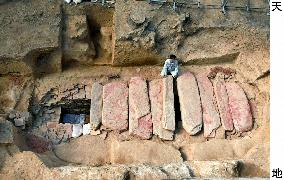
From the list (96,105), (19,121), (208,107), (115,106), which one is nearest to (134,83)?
(115,106)

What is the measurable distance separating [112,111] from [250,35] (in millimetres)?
2300

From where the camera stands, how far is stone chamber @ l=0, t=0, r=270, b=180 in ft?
18.9

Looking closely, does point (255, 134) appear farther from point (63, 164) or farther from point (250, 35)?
point (63, 164)

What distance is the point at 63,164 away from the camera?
5.57m

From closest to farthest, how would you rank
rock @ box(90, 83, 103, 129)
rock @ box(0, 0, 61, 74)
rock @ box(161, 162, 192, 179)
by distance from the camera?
rock @ box(161, 162, 192, 179), rock @ box(90, 83, 103, 129), rock @ box(0, 0, 61, 74)

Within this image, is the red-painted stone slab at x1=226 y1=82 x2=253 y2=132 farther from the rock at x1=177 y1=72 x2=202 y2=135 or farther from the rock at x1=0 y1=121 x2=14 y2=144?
the rock at x1=0 y1=121 x2=14 y2=144

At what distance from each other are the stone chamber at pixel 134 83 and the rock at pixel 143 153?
0.5 inches

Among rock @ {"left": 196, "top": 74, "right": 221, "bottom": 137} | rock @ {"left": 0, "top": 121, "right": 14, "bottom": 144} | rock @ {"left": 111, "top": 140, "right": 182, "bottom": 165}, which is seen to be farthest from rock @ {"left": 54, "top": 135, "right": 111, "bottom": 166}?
rock @ {"left": 196, "top": 74, "right": 221, "bottom": 137}

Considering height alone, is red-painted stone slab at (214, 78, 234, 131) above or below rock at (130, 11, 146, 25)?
below

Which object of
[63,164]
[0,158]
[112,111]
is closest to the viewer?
[0,158]

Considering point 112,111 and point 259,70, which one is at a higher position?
point 259,70

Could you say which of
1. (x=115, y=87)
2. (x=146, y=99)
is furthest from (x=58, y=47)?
(x=146, y=99)

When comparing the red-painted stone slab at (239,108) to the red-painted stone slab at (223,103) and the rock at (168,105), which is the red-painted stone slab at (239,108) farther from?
the rock at (168,105)

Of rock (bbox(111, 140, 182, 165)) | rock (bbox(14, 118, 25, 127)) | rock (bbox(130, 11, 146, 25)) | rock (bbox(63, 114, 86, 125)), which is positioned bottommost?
rock (bbox(111, 140, 182, 165))
